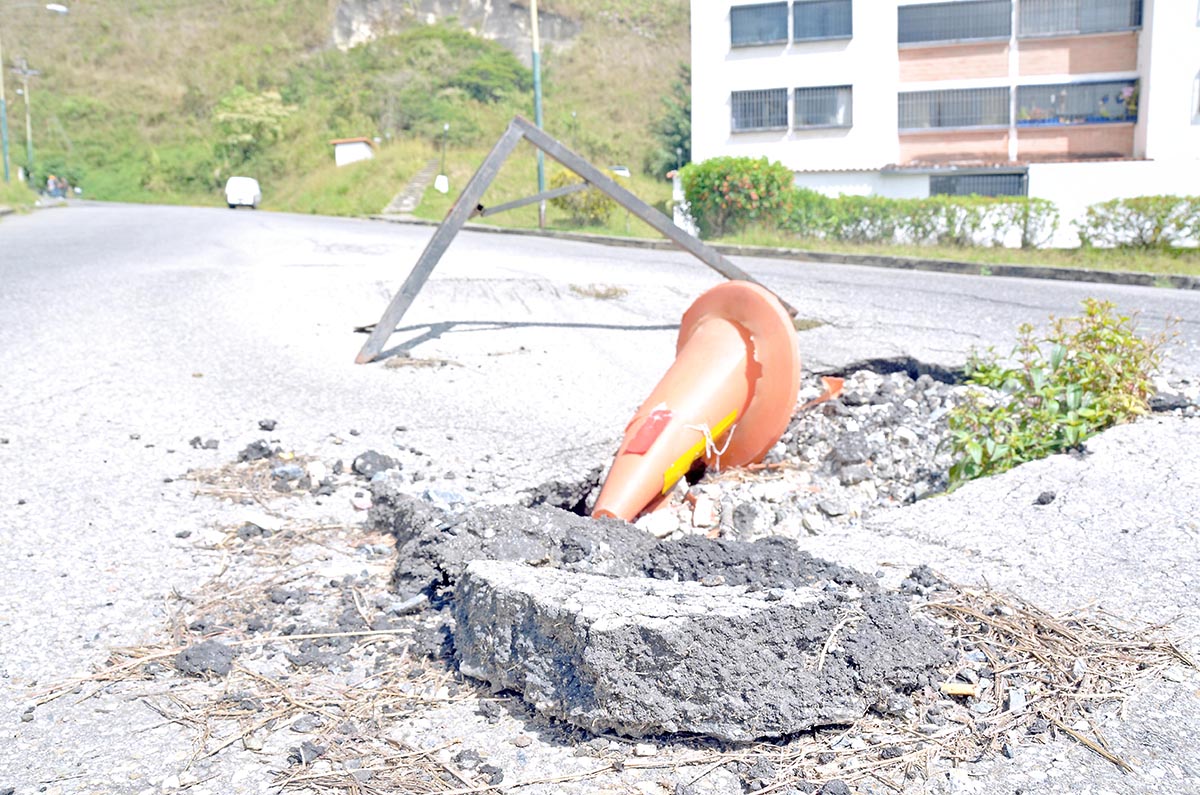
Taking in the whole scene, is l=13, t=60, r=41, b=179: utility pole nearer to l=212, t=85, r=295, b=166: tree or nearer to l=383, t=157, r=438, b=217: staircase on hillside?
l=212, t=85, r=295, b=166: tree

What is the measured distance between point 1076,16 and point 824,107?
242 inches

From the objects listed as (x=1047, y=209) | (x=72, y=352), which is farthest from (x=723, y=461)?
(x=1047, y=209)

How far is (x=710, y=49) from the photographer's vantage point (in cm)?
2766

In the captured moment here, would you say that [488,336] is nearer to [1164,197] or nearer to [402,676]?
[402,676]

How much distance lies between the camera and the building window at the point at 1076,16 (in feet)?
81.4

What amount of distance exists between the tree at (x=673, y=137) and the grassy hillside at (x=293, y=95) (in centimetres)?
120

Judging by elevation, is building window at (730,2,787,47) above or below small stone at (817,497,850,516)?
above

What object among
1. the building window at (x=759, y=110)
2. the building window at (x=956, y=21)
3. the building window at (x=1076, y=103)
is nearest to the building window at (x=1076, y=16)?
the building window at (x=956, y=21)

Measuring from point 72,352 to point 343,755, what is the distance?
5220 millimetres

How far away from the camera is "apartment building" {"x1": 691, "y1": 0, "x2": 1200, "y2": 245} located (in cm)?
2427

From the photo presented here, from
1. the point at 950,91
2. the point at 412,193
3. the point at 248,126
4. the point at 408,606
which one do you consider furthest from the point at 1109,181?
the point at 248,126

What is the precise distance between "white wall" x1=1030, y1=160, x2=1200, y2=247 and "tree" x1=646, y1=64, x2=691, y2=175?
552 inches

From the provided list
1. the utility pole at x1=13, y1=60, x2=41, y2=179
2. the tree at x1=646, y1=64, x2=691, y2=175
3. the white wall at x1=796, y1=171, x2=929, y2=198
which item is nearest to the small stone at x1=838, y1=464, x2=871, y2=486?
the white wall at x1=796, y1=171, x2=929, y2=198

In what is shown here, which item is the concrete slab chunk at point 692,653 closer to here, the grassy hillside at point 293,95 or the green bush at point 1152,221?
the green bush at point 1152,221
